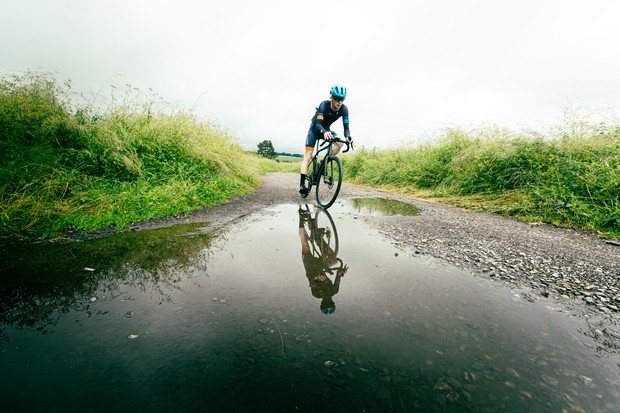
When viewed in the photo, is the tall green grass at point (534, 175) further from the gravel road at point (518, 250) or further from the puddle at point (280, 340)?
the puddle at point (280, 340)

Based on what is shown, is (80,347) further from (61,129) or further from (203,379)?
(61,129)

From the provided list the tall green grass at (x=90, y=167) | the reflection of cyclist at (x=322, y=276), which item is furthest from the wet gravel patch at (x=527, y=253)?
the tall green grass at (x=90, y=167)

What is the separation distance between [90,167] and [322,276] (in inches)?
202

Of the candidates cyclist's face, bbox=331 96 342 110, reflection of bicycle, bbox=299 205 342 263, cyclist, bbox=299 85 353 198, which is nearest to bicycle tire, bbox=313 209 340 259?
reflection of bicycle, bbox=299 205 342 263

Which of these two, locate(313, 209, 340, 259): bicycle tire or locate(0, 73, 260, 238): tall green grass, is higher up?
locate(0, 73, 260, 238): tall green grass

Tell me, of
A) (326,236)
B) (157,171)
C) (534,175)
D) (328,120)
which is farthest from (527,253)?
(157,171)

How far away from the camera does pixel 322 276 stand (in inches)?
102

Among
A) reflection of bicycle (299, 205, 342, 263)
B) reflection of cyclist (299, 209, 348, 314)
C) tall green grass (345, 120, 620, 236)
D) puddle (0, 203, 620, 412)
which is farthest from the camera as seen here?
tall green grass (345, 120, 620, 236)

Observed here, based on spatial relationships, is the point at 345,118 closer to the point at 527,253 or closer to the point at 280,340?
the point at 527,253

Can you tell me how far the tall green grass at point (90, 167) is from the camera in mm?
3770

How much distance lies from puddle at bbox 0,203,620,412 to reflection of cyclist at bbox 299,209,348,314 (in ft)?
0.07

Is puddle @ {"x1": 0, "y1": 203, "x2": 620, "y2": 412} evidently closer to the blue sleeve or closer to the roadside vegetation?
the roadside vegetation

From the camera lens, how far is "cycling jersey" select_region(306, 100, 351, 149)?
19.8 feet

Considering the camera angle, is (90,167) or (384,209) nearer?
(90,167)
